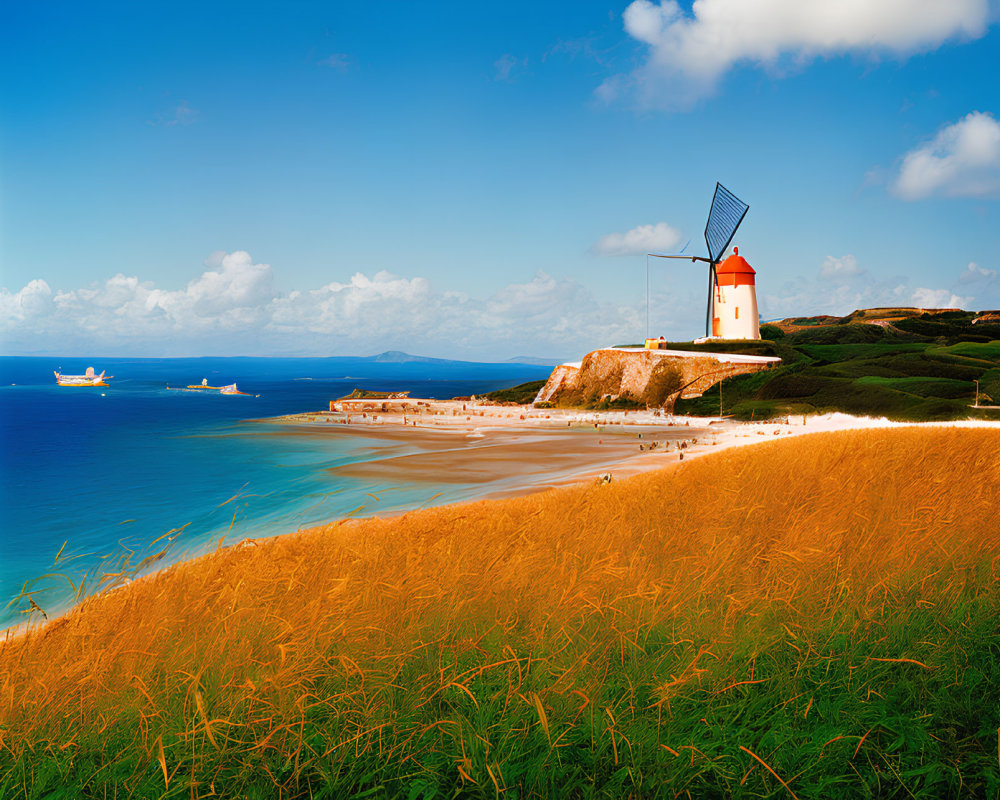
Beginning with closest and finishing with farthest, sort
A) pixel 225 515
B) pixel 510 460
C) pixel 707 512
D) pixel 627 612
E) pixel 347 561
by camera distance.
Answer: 1. pixel 627 612
2. pixel 347 561
3. pixel 707 512
4. pixel 225 515
5. pixel 510 460

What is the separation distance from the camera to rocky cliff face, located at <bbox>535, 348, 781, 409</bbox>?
117 ft

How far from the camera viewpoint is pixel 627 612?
2676 millimetres

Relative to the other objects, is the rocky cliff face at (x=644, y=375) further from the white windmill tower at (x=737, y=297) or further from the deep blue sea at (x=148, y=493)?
the deep blue sea at (x=148, y=493)

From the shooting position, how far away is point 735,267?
43.8m

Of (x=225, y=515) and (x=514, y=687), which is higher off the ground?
(x=514, y=687)

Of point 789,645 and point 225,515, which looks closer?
point 789,645

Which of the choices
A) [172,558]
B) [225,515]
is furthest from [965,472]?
[225,515]

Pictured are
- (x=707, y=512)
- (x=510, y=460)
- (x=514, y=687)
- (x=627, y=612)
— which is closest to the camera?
(x=514, y=687)

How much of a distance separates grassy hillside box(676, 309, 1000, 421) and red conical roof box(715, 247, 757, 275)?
259 inches

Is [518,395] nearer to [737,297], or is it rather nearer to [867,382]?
→ [737,297]

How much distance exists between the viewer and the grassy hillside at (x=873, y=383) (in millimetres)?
23828

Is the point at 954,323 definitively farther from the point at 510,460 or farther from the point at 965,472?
the point at 965,472

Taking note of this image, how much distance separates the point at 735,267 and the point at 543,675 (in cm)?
4662

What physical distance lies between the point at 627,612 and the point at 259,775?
5.33ft
